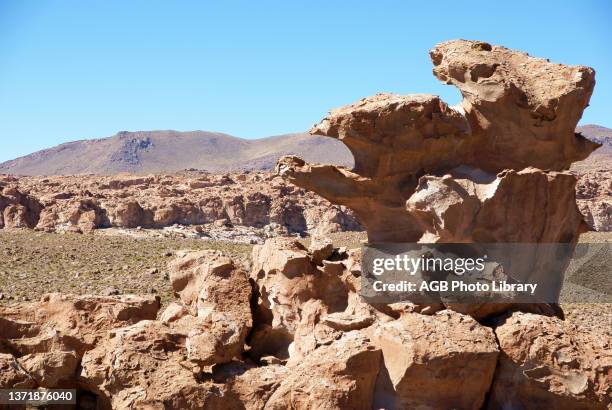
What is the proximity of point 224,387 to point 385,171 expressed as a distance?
405cm

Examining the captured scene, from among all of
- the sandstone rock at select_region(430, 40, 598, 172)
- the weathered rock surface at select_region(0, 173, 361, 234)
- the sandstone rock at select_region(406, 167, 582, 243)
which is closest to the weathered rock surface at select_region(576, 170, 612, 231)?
the weathered rock surface at select_region(0, 173, 361, 234)

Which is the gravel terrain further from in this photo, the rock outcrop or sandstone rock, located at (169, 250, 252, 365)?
the rock outcrop

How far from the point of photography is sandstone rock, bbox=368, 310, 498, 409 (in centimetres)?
897

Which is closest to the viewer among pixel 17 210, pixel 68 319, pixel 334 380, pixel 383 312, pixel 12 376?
pixel 12 376

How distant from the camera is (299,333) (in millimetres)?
10492

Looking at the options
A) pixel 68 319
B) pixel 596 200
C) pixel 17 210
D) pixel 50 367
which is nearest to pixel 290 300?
pixel 68 319

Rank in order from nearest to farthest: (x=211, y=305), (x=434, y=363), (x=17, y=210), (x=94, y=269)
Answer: (x=434, y=363)
(x=211, y=305)
(x=94, y=269)
(x=17, y=210)

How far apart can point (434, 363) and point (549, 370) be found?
1.63 m

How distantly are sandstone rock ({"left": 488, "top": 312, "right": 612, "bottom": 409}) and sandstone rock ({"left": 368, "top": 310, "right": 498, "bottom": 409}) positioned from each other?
271 mm

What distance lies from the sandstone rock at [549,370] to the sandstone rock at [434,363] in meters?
0.27

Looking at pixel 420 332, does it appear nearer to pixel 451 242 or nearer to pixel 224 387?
pixel 451 242

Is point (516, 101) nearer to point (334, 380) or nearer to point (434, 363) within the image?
point (434, 363)

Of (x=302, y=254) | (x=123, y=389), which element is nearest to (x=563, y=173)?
(x=302, y=254)

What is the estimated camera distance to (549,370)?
9.30 m
